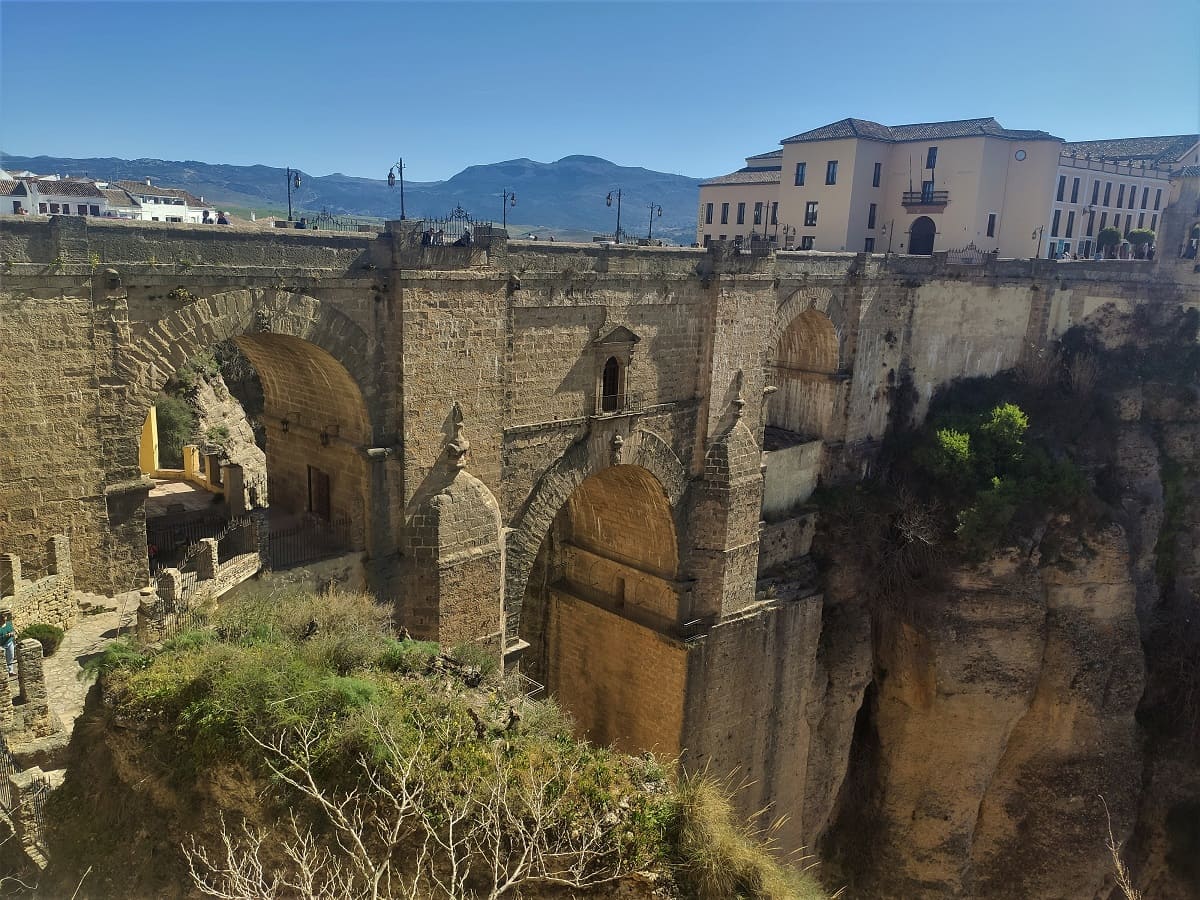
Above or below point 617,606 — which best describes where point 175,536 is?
above

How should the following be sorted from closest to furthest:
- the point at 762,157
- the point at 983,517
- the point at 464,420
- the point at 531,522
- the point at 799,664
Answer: the point at 464,420, the point at 531,522, the point at 799,664, the point at 983,517, the point at 762,157

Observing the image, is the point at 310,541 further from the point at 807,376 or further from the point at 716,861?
the point at 807,376

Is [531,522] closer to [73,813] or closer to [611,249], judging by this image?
[611,249]

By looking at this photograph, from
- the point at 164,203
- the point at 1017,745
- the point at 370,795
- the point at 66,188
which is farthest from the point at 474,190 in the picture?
the point at 370,795

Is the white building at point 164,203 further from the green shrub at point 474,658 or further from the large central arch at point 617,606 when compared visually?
the green shrub at point 474,658

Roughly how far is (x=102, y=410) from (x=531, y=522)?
7.10 m

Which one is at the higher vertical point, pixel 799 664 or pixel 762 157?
pixel 762 157

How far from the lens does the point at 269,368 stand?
1429 centimetres

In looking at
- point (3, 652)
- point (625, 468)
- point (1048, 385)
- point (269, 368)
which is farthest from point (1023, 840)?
point (3, 652)

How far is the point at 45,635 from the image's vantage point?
10844 mm

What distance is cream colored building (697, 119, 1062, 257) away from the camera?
34.7m

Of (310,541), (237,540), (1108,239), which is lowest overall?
(310,541)

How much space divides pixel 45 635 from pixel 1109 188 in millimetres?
41851

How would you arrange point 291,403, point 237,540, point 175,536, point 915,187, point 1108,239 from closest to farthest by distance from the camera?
point 237,540 → point 175,536 → point 291,403 → point 915,187 → point 1108,239
